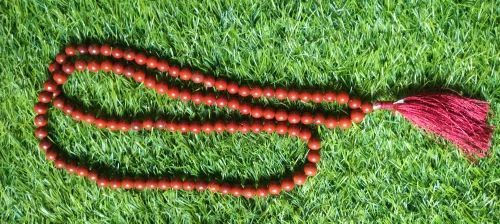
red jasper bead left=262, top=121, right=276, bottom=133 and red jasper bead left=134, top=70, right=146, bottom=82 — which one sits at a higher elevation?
red jasper bead left=134, top=70, right=146, bottom=82

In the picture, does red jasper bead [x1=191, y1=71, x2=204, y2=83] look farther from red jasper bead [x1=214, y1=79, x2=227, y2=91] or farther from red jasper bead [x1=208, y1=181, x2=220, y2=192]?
red jasper bead [x1=208, y1=181, x2=220, y2=192]

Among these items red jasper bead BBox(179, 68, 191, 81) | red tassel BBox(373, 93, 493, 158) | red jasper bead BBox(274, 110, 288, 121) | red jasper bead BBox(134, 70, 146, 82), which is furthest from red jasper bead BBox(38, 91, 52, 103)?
red tassel BBox(373, 93, 493, 158)

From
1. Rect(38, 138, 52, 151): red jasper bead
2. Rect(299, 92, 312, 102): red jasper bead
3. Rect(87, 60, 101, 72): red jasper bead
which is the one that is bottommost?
Rect(38, 138, 52, 151): red jasper bead

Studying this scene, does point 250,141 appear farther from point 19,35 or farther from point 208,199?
point 19,35

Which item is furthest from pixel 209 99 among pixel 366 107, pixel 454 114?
pixel 454 114

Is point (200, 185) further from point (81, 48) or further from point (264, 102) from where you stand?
point (81, 48)

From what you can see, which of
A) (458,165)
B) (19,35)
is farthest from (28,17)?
(458,165)
